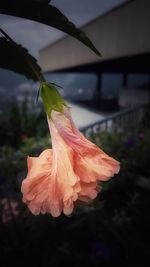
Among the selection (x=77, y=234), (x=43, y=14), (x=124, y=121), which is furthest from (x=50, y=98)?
(x=124, y=121)

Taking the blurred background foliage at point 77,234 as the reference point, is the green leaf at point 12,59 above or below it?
above

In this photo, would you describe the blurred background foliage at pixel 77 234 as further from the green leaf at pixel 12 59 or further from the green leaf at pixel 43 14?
the green leaf at pixel 43 14

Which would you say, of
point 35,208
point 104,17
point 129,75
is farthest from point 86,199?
point 129,75

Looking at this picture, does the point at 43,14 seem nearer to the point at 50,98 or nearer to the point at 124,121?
the point at 50,98

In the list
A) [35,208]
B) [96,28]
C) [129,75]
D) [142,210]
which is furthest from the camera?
[129,75]

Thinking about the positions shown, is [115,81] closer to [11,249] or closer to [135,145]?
[135,145]

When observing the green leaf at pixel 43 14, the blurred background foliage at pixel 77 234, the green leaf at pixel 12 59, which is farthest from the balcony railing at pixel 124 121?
the green leaf at pixel 43 14

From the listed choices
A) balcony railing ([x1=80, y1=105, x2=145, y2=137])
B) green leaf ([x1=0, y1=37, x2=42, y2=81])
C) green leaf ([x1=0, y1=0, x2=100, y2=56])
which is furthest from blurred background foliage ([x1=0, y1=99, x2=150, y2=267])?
balcony railing ([x1=80, y1=105, x2=145, y2=137])
